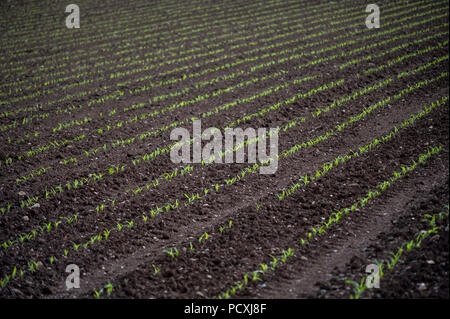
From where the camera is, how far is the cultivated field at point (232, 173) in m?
4.18

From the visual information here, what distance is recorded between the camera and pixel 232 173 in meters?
6.45

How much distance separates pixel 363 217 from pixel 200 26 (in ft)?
48.8

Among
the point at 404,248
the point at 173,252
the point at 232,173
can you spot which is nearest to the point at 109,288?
the point at 173,252

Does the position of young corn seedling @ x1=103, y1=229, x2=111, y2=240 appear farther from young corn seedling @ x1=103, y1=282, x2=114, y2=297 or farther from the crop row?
the crop row

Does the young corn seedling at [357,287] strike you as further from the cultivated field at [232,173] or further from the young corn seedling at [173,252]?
the young corn seedling at [173,252]

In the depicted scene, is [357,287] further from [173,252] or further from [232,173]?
[232,173]

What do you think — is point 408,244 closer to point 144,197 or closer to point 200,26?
point 144,197

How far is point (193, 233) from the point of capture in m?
4.99

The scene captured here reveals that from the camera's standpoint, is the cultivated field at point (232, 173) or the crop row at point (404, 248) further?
the cultivated field at point (232, 173)

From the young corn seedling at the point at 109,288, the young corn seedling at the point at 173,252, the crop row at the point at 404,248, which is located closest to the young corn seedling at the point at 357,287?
the crop row at the point at 404,248

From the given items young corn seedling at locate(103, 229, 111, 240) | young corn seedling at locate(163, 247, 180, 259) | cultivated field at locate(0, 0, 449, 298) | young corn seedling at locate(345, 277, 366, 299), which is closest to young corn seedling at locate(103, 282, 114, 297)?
cultivated field at locate(0, 0, 449, 298)

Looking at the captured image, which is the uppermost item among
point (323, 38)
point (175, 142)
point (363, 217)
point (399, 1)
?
point (399, 1)

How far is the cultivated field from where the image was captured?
4.18 metres

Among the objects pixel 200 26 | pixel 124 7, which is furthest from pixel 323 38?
pixel 124 7
